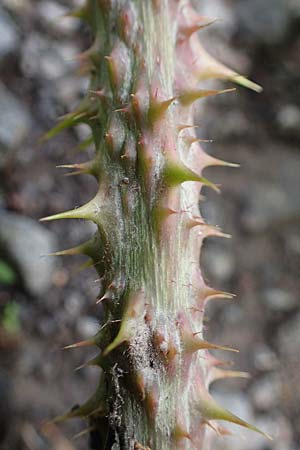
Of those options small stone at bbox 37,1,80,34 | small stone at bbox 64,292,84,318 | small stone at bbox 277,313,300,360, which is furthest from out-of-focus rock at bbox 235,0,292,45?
small stone at bbox 64,292,84,318

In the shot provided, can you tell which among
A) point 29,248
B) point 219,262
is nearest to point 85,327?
point 29,248

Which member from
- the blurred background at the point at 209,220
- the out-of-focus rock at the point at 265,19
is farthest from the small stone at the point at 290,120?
the out-of-focus rock at the point at 265,19

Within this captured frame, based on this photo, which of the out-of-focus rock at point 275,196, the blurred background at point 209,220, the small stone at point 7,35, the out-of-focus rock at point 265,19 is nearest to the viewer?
the blurred background at point 209,220

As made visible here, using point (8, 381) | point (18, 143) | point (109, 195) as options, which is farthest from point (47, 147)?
point (109, 195)

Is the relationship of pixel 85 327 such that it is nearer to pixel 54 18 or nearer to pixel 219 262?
pixel 219 262

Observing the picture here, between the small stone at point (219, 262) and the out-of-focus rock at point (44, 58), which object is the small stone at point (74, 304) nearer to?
the small stone at point (219, 262)

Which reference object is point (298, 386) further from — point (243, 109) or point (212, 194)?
point (243, 109)

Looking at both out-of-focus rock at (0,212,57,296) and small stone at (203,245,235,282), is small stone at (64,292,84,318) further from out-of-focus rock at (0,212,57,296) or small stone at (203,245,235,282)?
small stone at (203,245,235,282)
